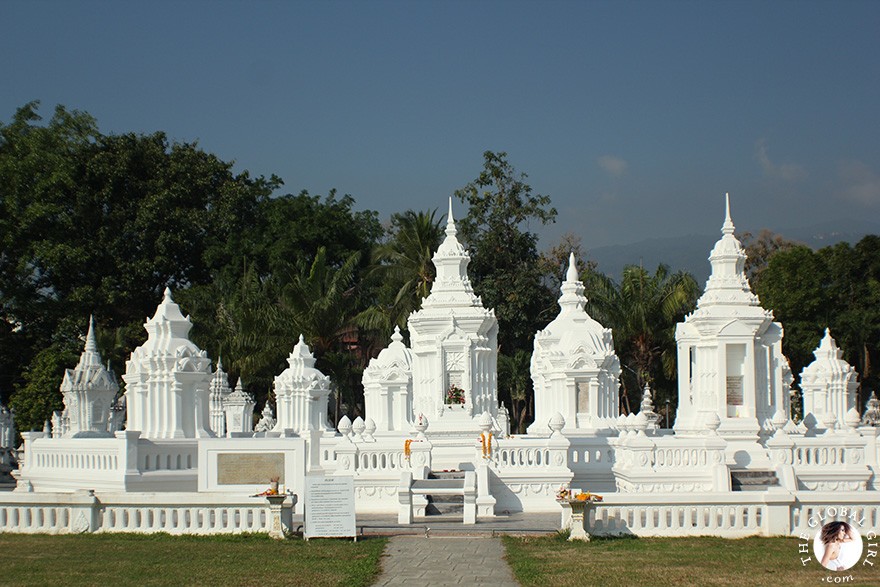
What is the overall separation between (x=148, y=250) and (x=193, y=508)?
36.9 metres

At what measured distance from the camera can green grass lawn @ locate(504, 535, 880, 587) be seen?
15.1m

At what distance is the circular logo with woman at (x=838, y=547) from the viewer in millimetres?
15859

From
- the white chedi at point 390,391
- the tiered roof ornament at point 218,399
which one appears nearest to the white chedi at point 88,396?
the tiered roof ornament at point 218,399

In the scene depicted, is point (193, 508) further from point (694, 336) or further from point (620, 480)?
point (694, 336)

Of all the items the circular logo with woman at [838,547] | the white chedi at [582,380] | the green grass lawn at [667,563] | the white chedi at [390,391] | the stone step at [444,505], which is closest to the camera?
the green grass lawn at [667,563]

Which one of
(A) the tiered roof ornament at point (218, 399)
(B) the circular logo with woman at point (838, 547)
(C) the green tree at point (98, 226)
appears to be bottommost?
(B) the circular logo with woman at point (838, 547)

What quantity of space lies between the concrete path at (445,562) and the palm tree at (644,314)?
33227 millimetres

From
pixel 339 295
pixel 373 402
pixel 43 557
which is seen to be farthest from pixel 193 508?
pixel 339 295

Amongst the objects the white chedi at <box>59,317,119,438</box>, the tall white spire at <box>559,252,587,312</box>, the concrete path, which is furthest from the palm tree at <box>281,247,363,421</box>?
the concrete path

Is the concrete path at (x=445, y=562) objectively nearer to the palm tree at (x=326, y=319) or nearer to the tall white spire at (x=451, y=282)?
the tall white spire at (x=451, y=282)

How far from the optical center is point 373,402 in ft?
127

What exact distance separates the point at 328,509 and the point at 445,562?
3.00 m

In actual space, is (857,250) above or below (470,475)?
above

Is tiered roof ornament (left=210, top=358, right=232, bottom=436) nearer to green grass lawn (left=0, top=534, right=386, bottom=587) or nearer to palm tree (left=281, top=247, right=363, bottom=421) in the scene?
palm tree (left=281, top=247, right=363, bottom=421)
